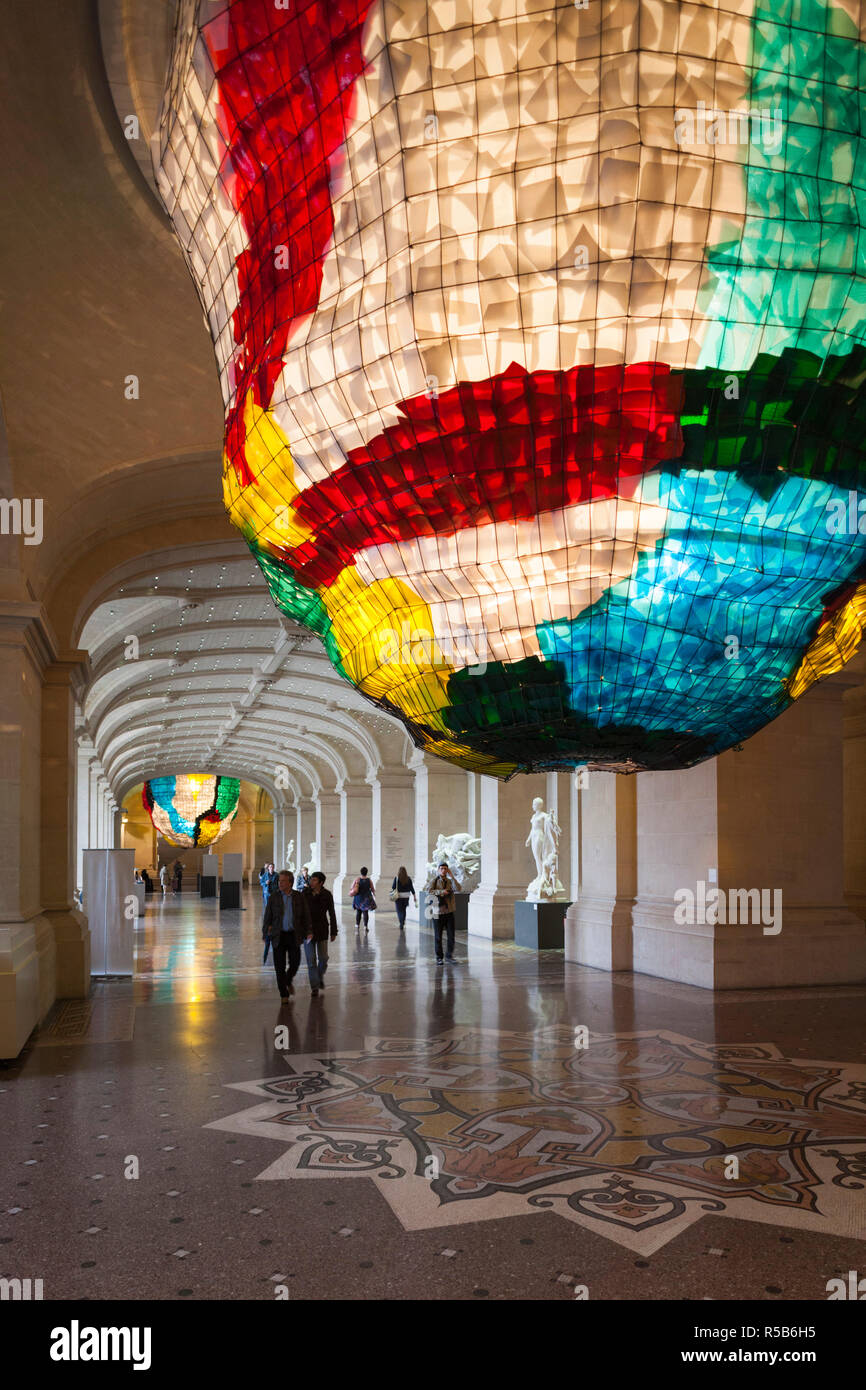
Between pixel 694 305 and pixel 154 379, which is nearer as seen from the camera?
pixel 694 305

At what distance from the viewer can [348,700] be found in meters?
26.4

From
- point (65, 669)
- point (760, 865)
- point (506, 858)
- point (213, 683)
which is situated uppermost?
point (213, 683)

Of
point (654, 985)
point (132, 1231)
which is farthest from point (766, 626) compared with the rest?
point (654, 985)

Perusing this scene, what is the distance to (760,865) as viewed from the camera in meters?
12.5

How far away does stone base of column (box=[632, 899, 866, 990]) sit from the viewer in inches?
468

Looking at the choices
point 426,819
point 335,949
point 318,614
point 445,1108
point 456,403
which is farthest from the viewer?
point 426,819

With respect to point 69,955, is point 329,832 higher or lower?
lower

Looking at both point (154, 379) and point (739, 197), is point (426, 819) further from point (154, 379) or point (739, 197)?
point (739, 197)

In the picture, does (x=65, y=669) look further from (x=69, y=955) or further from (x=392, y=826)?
(x=392, y=826)

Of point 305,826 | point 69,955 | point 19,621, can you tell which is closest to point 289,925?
point 69,955

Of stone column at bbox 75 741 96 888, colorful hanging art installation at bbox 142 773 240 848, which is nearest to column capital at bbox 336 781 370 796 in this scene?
stone column at bbox 75 741 96 888

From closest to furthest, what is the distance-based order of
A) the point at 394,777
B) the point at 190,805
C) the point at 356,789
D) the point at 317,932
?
the point at 317,932, the point at 394,777, the point at 356,789, the point at 190,805

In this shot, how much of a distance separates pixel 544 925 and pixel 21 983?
1018 centimetres

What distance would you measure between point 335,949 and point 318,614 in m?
16.7
